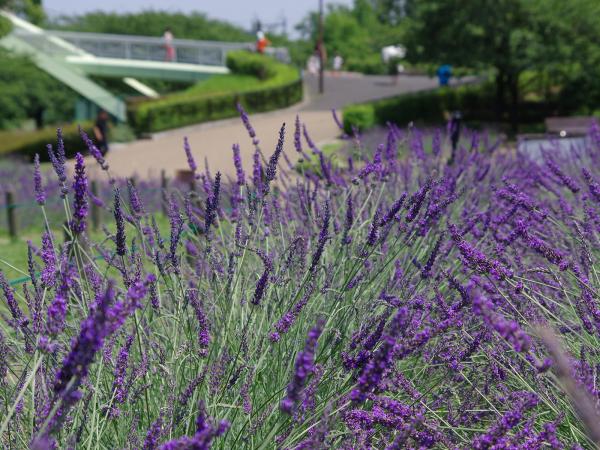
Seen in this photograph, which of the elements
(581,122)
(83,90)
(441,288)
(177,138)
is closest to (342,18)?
(83,90)

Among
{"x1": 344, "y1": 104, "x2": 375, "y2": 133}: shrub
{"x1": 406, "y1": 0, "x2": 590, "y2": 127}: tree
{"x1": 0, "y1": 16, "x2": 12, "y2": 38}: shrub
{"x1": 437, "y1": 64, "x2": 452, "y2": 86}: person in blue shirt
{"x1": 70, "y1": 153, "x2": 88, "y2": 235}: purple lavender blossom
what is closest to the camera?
{"x1": 70, "y1": 153, "x2": 88, "y2": 235}: purple lavender blossom

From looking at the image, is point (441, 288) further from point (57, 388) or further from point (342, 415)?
point (57, 388)

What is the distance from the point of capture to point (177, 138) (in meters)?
29.1

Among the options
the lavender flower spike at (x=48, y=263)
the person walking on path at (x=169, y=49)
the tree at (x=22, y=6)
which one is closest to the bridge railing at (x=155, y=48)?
the person walking on path at (x=169, y=49)

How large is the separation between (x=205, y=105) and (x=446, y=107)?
925cm

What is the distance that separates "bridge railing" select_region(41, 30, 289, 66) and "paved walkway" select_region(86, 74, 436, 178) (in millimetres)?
7561

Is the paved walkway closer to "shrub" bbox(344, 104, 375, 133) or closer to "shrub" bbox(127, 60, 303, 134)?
"shrub" bbox(127, 60, 303, 134)

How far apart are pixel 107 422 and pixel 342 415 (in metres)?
0.76

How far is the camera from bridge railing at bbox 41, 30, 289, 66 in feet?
150

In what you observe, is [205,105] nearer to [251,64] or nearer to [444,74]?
[251,64]

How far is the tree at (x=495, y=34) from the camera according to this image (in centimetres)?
2494

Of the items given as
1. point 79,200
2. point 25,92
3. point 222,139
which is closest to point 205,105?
point 222,139

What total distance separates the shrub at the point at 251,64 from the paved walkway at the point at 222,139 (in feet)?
6.71

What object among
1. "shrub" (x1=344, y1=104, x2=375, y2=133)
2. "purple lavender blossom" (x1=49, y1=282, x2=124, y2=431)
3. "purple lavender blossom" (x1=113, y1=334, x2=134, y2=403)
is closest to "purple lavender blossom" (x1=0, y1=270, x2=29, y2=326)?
"purple lavender blossom" (x1=113, y1=334, x2=134, y2=403)
